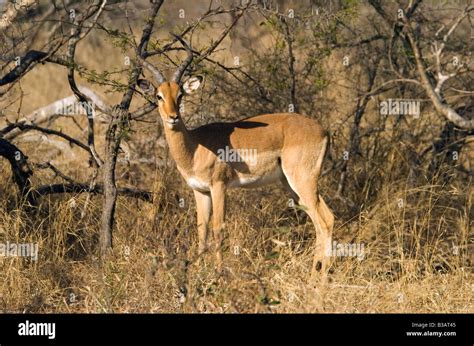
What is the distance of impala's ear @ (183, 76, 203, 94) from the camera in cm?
812

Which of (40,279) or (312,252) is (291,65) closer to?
(312,252)

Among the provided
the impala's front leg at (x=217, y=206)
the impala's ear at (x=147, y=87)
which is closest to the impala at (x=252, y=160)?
the impala's front leg at (x=217, y=206)

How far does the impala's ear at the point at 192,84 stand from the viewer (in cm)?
812

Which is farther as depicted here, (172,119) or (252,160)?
(252,160)

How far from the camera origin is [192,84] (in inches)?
320

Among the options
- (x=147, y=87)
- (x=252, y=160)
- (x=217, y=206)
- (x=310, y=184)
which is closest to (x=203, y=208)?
(x=217, y=206)

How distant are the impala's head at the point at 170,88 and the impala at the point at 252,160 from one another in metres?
0.05

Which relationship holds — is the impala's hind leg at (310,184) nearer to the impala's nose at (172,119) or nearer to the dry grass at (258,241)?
the dry grass at (258,241)

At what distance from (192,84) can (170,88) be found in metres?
0.37

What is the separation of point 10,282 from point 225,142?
2372 mm

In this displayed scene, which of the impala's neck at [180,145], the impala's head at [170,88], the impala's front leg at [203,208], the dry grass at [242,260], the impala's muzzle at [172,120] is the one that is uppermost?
the impala's head at [170,88]

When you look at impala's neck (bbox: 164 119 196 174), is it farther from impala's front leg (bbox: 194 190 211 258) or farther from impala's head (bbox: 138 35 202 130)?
impala's front leg (bbox: 194 190 211 258)

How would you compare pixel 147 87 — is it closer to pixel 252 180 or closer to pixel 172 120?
pixel 172 120

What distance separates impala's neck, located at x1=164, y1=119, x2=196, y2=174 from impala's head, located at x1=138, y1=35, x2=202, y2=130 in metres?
0.06
